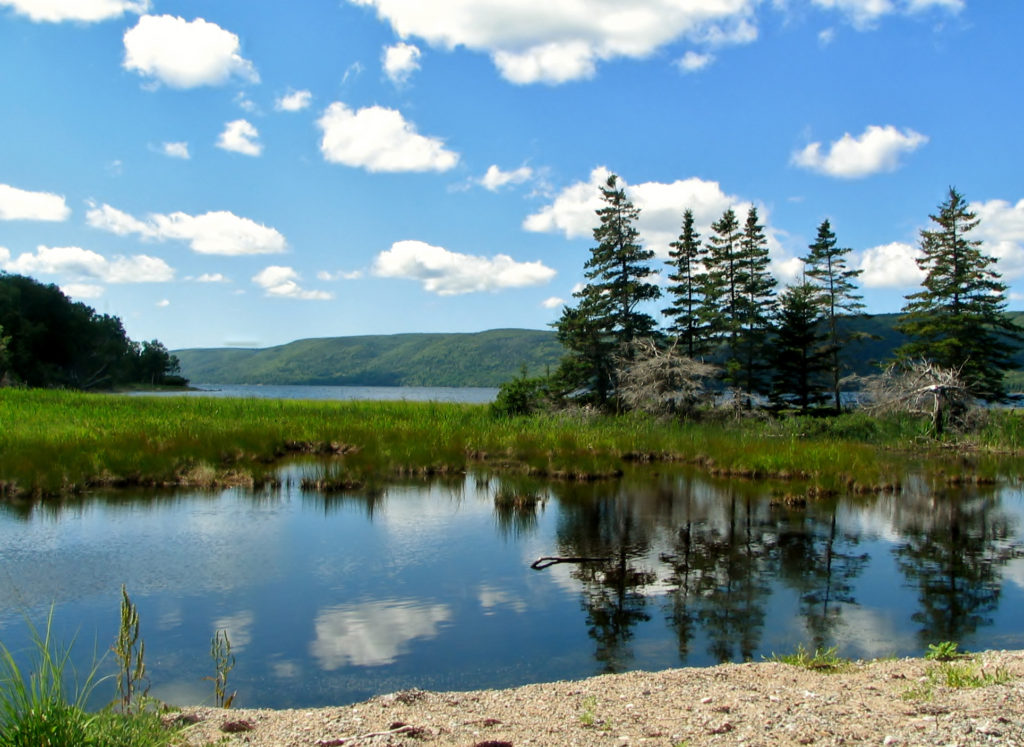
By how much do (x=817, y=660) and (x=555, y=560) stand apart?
5.56m

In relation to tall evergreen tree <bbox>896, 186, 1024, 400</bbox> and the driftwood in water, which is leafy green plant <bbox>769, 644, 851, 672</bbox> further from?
tall evergreen tree <bbox>896, 186, 1024, 400</bbox>

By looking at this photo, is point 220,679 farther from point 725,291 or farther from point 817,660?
point 725,291

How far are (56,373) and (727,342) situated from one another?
74774 mm

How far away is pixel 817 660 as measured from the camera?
25.3ft

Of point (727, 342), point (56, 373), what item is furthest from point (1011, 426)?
point (56, 373)

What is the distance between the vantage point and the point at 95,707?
6945 mm

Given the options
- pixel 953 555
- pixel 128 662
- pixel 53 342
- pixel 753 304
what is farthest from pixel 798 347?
pixel 53 342

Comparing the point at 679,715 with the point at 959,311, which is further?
the point at 959,311

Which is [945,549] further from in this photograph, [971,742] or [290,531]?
[290,531]

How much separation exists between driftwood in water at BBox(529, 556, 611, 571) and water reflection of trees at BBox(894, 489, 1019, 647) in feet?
16.1

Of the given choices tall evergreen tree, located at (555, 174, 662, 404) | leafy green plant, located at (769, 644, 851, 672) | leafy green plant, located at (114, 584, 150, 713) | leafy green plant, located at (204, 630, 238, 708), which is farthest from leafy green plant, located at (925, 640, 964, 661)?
tall evergreen tree, located at (555, 174, 662, 404)

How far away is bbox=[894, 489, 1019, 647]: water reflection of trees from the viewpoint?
10016 millimetres

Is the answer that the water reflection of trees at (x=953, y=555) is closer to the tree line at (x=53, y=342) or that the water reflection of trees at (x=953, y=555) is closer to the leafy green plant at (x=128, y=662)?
the leafy green plant at (x=128, y=662)

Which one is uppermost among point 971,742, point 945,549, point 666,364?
point 666,364
